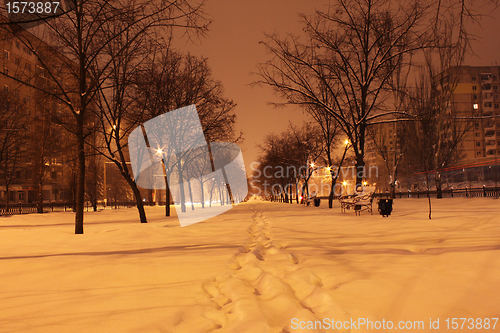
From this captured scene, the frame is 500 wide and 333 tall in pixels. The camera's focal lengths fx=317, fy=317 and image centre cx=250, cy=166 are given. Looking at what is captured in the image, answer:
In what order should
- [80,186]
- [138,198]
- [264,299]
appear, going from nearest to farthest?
[264,299], [80,186], [138,198]

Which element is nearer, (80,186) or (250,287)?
(250,287)

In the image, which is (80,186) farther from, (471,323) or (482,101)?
(482,101)

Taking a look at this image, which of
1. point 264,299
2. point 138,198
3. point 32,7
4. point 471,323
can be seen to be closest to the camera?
point 471,323

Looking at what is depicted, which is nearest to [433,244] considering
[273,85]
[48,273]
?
[48,273]

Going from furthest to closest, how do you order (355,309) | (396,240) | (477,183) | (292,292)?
(477,183)
(396,240)
(292,292)
(355,309)

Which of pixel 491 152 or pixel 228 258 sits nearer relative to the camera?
pixel 228 258

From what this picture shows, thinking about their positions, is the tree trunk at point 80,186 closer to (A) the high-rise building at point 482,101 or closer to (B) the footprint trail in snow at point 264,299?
(B) the footprint trail in snow at point 264,299

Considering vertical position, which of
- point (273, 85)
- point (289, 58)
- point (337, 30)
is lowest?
point (273, 85)

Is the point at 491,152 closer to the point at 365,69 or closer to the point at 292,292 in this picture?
the point at 365,69

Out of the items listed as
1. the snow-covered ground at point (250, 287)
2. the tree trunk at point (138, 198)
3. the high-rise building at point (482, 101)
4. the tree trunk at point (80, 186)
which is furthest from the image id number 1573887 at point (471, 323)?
the high-rise building at point (482, 101)

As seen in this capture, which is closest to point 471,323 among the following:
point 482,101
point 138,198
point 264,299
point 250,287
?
point 264,299

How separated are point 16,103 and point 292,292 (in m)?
34.1

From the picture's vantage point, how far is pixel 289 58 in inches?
617

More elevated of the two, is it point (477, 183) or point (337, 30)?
point (337, 30)
